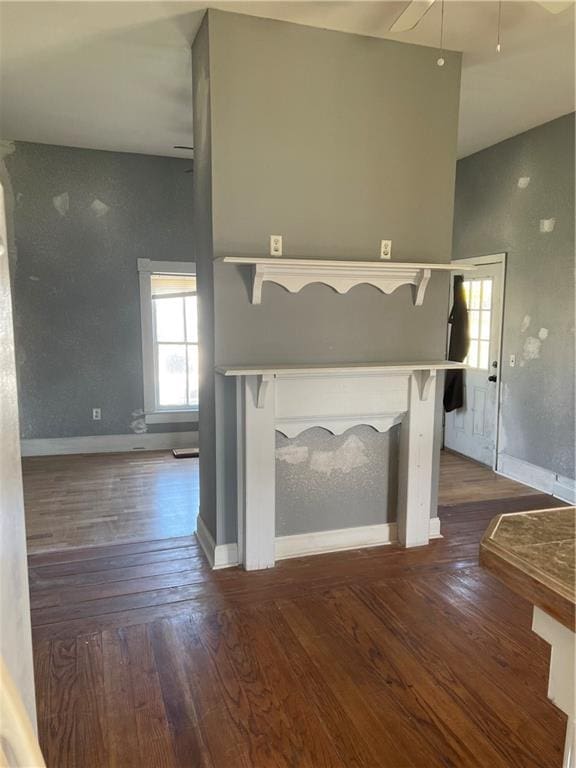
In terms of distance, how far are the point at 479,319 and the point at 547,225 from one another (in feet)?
3.54

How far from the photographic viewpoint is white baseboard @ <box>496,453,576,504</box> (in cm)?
383

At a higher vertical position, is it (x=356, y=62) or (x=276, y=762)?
(x=356, y=62)

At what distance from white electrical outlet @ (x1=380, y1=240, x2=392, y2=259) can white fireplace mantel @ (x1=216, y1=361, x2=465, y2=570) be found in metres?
0.62

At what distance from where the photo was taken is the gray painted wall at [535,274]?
3.82 m

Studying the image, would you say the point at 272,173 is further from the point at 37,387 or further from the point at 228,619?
the point at 37,387

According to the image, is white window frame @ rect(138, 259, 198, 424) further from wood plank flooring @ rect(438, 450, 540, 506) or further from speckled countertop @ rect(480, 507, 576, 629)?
speckled countertop @ rect(480, 507, 576, 629)

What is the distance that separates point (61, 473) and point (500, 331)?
157 inches

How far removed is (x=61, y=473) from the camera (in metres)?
4.41

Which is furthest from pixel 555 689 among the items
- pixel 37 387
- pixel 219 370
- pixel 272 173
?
pixel 37 387

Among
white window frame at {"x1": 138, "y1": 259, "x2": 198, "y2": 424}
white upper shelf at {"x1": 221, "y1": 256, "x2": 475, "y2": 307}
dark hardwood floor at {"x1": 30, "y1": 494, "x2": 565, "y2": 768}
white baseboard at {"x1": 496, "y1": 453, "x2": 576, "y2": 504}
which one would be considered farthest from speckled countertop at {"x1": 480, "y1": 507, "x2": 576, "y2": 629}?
white window frame at {"x1": 138, "y1": 259, "x2": 198, "y2": 424}

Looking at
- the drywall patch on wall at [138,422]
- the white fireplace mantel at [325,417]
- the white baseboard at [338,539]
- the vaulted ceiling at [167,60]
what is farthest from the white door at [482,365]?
the drywall patch on wall at [138,422]

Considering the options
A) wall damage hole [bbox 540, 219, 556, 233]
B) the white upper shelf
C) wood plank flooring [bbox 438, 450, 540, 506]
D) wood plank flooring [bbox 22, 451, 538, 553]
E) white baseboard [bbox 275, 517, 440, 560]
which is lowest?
wood plank flooring [bbox 438, 450, 540, 506]

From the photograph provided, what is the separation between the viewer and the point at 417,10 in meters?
2.23

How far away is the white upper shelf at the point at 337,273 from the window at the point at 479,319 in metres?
1.98
